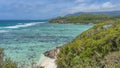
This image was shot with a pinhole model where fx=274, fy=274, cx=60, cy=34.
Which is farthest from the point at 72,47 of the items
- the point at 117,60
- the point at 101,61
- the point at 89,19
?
the point at 89,19

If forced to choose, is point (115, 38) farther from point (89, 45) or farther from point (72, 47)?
point (72, 47)

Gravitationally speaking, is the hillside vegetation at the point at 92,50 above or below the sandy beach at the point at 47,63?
above

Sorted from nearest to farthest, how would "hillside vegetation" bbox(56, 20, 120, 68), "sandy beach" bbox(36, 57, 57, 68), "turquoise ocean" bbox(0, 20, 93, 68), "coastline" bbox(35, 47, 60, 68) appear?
"hillside vegetation" bbox(56, 20, 120, 68) < "sandy beach" bbox(36, 57, 57, 68) < "coastline" bbox(35, 47, 60, 68) < "turquoise ocean" bbox(0, 20, 93, 68)

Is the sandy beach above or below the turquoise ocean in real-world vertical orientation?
above

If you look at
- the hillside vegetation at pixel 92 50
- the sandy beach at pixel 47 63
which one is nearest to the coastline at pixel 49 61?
the sandy beach at pixel 47 63

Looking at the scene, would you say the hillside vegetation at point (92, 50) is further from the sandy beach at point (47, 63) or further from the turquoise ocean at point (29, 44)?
the turquoise ocean at point (29, 44)

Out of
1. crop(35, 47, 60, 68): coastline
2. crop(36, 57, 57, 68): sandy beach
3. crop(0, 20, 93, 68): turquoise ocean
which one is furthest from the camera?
crop(0, 20, 93, 68): turquoise ocean

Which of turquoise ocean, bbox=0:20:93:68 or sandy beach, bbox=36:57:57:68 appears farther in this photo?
turquoise ocean, bbox=0:20:93:68

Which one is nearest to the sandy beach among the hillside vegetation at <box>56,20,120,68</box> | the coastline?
the coastline

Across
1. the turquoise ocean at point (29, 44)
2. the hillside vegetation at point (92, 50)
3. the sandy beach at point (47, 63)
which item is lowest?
the turquoise ocean at point (29, 44)

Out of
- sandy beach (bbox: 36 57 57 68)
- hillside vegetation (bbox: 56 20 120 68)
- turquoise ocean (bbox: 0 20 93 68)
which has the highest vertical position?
hillside vegetation (bbox: 56 20 120 68)

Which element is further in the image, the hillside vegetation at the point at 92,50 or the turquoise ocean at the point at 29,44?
the turquoise ocean at the point at 29,44

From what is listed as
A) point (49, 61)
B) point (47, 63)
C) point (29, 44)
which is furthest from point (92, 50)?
point (29, 44)

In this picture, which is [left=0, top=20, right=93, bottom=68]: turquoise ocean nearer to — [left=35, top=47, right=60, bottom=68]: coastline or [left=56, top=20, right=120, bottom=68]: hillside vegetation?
[left=35, top=47, right=60, bottom=68]: coastline
